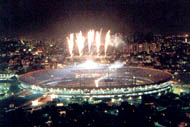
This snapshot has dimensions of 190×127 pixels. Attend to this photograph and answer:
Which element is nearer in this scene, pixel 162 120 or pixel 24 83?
pixel 162 120

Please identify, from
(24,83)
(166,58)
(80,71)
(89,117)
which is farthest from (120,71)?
(166,58)

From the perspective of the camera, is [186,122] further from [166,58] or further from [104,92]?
[166,58]

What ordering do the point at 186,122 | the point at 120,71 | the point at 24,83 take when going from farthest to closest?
the point at 120,71, the point at 24,83, the point at 186,122

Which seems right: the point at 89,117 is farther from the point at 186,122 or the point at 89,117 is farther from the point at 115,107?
the point at 186,122

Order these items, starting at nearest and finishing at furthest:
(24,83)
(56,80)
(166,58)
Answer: (24,83)
(56,80)
(166,58)

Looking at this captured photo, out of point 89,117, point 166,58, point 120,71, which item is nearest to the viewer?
point 89,117

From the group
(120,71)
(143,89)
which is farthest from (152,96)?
(120,71)
